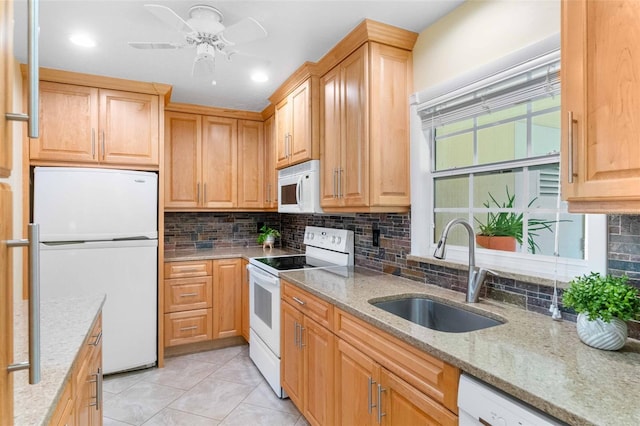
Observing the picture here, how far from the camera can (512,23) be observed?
1.65m

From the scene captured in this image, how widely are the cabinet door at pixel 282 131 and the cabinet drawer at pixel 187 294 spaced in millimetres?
1324

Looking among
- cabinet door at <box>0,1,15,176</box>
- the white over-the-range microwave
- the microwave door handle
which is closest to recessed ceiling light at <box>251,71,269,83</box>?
the white over-the-range microwave

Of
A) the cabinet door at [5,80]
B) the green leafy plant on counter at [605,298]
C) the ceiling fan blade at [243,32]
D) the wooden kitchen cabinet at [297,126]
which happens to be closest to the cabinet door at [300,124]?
the wooden kitchen cabinet at [297,126]

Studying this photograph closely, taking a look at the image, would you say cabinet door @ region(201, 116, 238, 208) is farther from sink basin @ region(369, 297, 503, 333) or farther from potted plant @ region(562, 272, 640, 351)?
potted plant @ region(562, 272, 640, 351)

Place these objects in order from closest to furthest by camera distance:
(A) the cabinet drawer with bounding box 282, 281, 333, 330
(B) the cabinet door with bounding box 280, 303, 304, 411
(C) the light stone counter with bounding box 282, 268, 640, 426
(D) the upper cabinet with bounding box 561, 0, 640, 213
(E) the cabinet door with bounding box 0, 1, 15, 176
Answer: (E) the cabinet door with bounding box 0, 1, 15, 176
(C) the light stone counter with bounding box 282, 268, 640, 426
(D) the upper cabinet with bounding box 561, 0, 640, 213
(A) the cabinet drawer with bounding box 282, 281, 333, 330
(B) the cabinet door with bounding box 280, 303, 304, 411

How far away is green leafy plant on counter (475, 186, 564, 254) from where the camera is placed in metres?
1.71

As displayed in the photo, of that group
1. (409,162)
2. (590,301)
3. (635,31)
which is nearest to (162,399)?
(409,162)

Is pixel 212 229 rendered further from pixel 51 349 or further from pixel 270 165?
pixel 51 349

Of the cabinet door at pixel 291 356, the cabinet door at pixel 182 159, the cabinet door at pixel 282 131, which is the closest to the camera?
the cabinet door at pixel 291 356

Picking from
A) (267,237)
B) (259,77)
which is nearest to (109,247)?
(267,237)

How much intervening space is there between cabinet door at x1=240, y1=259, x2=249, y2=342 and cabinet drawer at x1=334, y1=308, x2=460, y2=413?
186 cm

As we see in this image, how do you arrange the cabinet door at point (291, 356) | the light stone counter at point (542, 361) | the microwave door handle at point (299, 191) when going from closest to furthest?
the light stone counter at point (542, 361) → the cabinet door at point (291, 356) → the microwave door handle at point (299, 191)

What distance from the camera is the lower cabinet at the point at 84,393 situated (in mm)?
1061

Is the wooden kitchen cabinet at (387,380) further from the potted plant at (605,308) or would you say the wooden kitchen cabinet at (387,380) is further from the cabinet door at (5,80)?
the cabinet door at (5,80)
